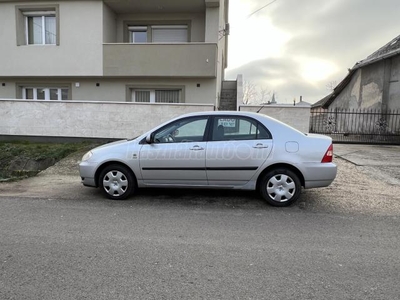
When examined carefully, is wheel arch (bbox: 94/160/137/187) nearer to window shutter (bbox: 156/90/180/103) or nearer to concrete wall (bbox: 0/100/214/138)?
concrete wall (bbox: 0/100/214/138)

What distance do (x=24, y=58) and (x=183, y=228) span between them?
520 inches

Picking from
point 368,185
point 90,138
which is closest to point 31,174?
point 90,138

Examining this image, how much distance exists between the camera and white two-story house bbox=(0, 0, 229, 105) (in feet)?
41.9

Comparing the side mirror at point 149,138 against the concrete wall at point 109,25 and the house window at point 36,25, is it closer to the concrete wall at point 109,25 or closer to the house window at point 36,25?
the concrete wall at point 109,25

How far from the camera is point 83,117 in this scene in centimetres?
1159

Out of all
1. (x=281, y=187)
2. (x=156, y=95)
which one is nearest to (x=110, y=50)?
(x=156, y=95)

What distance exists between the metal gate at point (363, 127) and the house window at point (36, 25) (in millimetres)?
13616

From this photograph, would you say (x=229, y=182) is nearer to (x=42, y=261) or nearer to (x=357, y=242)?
(x=357, y=242)

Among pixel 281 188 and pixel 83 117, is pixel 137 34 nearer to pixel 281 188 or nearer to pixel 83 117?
pixel 83 117

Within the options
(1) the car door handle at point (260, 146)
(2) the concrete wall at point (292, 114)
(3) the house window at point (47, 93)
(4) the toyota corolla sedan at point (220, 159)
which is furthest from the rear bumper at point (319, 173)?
(3) the house window at point (47, 93)

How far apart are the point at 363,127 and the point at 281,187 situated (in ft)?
49.4

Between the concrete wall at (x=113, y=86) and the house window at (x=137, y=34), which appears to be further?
the house window at (x=137, y=34)

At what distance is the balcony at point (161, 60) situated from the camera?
1255cm

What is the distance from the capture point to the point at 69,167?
8492 mm
